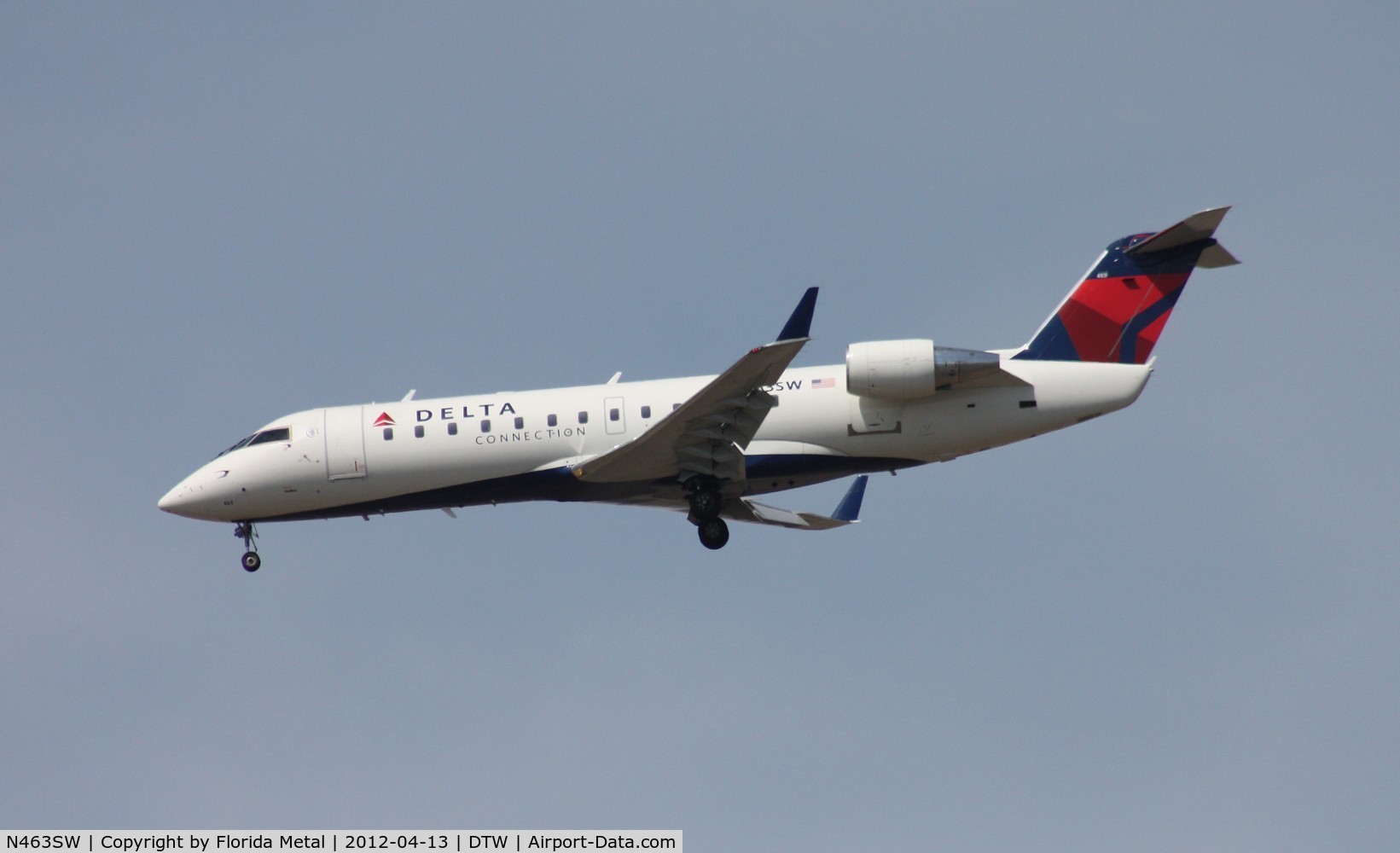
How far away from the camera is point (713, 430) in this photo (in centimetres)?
2745

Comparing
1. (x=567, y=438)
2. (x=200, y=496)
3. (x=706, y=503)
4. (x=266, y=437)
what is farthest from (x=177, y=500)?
(x=706, y=503)

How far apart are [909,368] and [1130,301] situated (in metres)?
4.54

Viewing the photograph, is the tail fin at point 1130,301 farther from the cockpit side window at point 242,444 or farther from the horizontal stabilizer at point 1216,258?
the cockpit side window at point 242,444

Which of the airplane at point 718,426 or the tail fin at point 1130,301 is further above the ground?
the tail fin at point 1130,301

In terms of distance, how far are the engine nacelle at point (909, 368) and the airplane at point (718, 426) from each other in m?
0.03

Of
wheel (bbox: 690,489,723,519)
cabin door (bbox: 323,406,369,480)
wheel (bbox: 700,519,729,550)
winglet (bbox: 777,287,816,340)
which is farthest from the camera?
cabin door (bbox: 323,406,369,480)

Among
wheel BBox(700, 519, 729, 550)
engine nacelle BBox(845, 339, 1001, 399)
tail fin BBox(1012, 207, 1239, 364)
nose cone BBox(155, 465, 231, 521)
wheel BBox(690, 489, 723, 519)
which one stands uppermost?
tail fin BBox(1012, 207, 1239, 364)

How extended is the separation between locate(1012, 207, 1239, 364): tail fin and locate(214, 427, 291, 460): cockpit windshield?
1384 cm

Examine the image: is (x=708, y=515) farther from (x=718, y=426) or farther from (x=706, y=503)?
(x=718, y=426)

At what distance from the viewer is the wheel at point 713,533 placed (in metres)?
29.0

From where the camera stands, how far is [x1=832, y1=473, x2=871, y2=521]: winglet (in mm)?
32781

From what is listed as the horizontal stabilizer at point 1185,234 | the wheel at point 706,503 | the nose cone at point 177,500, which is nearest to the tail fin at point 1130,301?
the horizontal stabilizer at point 1185,234

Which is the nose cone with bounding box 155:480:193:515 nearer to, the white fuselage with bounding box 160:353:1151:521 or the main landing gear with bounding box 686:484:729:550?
the white fuselage with bounding box 160:353:1151:521

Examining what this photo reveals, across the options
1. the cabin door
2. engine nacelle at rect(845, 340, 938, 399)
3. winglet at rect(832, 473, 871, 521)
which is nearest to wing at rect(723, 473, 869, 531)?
winglet at rect(832, 473, 871, 521)
